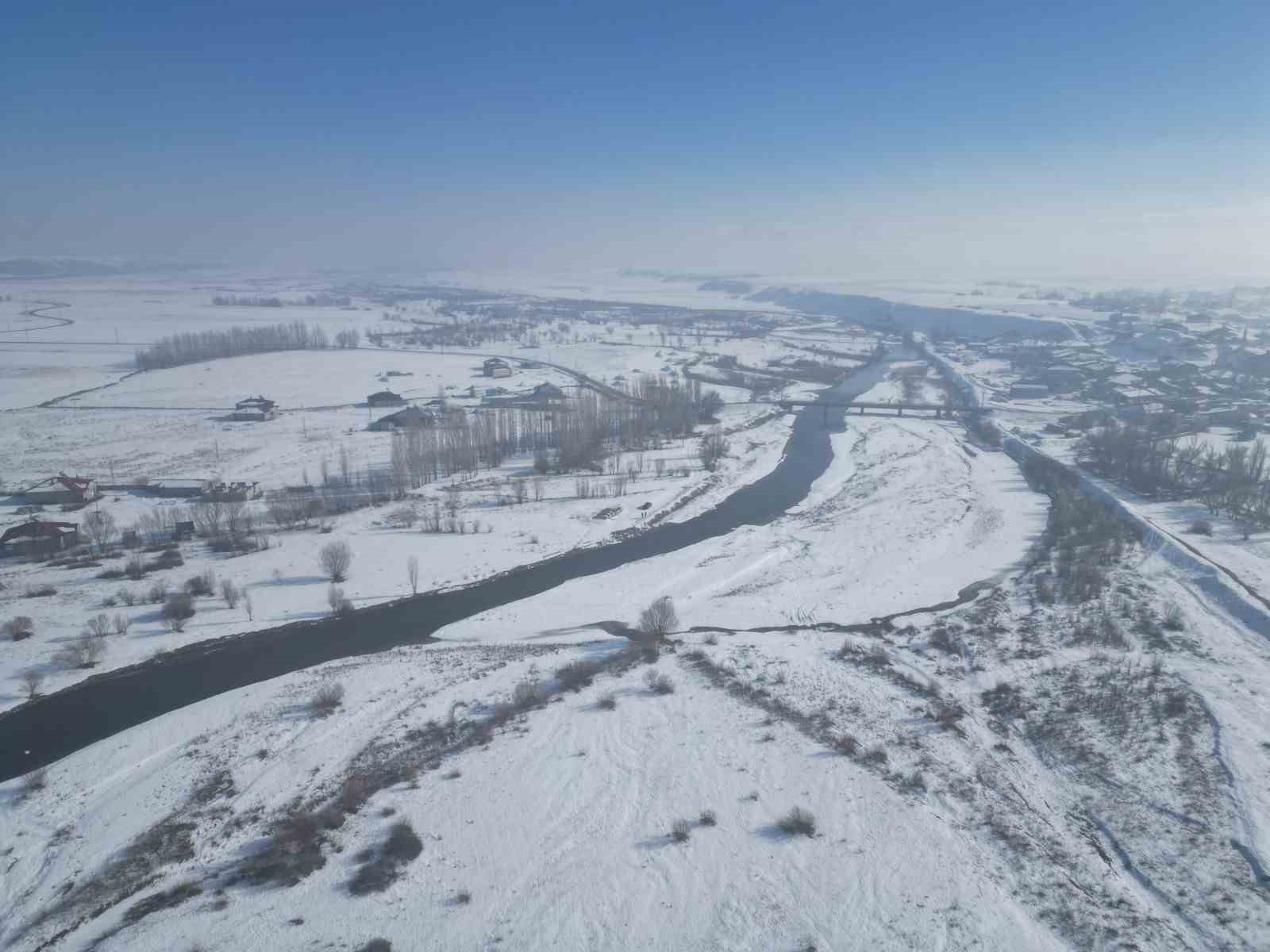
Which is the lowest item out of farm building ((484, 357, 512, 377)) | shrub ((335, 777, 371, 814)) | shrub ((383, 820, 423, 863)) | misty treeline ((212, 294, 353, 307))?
shrub ((335, 777, 371, 814))

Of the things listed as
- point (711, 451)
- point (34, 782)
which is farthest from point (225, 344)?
point (34, 782)

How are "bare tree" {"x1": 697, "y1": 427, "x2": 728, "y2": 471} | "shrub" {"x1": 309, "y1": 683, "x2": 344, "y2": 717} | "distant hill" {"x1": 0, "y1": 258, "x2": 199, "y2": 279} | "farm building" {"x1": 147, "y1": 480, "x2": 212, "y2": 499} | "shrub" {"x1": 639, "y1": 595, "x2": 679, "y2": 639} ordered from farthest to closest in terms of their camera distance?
"distant hill" {"x1": 0, "y1": 258, "x2": 199, "y2": 279}, "bare tree" {"x1": 697, "y1": 427, "x2": 728, "y2": 471}, "farm building" {"x1": 147, "y1": 480, "x2": 212, "y2": 499}, "shrub" {"x1": 639, "y1": 595, "x2": 679, "y2": 639}, "shrub" {"x1": 309, "y1": 683, "x2": 344, "y2": 717}

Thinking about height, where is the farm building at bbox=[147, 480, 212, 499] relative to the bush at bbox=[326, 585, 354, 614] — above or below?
above

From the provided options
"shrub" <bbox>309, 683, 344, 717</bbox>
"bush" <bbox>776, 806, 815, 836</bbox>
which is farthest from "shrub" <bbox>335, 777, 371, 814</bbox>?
"bush" <bbox>776, 806, 815, 836</bbox>

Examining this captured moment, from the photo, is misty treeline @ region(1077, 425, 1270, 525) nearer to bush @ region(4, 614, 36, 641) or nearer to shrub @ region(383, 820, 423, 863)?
shrub @ region(383, 820, 423, 863)

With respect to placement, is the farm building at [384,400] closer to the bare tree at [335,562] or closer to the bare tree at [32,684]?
the bare tree at [335,562]

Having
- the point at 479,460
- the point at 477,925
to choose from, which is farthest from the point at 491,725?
the point at 479,460

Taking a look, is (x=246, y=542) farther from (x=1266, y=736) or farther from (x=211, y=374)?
(x=211, y=374)

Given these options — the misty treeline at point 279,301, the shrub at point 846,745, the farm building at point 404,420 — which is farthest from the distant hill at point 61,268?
the shrub at point 846,745
